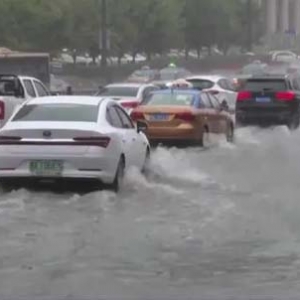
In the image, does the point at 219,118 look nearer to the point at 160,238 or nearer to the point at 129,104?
the point at 129,104

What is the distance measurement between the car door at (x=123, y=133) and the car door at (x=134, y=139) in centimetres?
3

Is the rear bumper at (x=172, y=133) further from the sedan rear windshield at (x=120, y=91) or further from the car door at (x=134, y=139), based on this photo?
the sedan rear windshield at (x=120, y=91)

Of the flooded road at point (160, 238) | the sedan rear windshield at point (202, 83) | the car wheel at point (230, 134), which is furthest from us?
the sedan rear windshield at point (202, 83)

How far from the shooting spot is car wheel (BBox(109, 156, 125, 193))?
1623cm

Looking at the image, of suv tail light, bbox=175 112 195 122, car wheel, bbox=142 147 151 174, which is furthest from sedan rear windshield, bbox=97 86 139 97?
car wheel, bbox=142 147 151 174

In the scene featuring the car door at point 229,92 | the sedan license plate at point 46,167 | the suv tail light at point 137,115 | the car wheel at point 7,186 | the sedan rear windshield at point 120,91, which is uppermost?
the sedan license plate at point 46,167

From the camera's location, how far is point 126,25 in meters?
71.1

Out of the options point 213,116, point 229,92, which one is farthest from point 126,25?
point 213,116

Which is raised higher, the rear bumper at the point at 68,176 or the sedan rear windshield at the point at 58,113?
the sedan rear windshield at the point at 58,113

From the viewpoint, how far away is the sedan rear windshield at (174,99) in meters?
25.4

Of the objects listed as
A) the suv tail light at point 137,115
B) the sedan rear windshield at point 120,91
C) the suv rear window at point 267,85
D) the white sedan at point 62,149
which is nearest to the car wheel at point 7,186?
the white sedan at point 62,149

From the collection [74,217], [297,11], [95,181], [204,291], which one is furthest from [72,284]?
[297,11]

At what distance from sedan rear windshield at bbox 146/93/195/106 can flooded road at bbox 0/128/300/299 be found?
19.1 feet

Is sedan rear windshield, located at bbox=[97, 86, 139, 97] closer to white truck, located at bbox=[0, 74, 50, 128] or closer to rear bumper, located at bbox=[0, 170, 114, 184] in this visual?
white truck, located at bbox=[0, 74, 50, 128]
